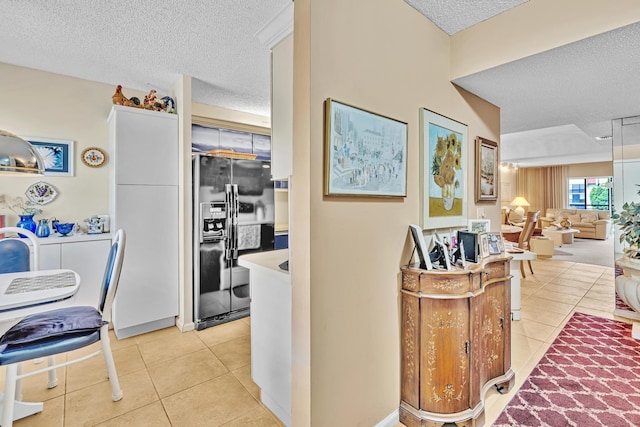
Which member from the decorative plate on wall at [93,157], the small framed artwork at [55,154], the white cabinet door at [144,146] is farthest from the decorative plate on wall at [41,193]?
the white cabinet door at [144,146]

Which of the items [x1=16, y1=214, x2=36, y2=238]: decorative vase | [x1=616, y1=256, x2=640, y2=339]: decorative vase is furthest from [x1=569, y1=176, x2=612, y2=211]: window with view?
[x1=16, y1=214, x2=36, y2=238]: decorative vase

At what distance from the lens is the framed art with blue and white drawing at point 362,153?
153 cm

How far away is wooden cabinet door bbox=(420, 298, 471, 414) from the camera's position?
1.75 metres

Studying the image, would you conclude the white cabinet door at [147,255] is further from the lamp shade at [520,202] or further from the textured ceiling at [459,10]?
the lamp shade at [520,202]

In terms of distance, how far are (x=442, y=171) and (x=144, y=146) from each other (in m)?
2.85

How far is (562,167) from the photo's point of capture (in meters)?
10.6

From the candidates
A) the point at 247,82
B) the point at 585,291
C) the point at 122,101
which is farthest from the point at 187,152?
the point at 585,291

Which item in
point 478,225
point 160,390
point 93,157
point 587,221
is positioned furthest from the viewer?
point 587,221

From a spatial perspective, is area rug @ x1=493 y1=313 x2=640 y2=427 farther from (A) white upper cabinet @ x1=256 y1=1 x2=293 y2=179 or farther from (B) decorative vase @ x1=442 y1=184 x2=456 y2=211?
(A) white upper cabinet @ x1=256 y1=1 x2=293 y2=179

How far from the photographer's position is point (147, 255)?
313cm

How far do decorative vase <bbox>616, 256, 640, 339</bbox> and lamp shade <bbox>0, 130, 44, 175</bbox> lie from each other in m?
5.24

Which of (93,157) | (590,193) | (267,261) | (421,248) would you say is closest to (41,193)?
(93,157)

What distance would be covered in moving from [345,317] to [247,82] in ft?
9.06

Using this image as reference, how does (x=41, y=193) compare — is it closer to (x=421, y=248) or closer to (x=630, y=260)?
(x=421, y=248)
